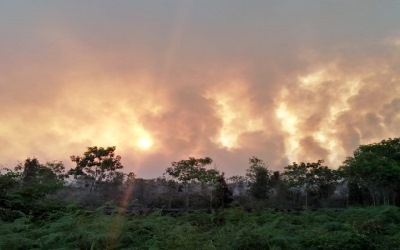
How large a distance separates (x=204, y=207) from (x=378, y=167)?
15.5 m

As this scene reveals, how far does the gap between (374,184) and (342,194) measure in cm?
717

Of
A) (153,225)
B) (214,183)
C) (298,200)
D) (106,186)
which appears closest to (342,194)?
(298,200)

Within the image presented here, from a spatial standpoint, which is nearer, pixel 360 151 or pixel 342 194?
pixel 360 151

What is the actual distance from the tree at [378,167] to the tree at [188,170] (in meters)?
13.6

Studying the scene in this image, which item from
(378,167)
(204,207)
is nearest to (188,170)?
(204,207)

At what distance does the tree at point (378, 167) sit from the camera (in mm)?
32281

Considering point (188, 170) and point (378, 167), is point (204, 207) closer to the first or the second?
point (188, 170)

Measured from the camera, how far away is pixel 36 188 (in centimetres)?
1841

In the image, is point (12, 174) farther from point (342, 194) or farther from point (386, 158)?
point (342, 194)

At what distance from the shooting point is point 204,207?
3300 centimetres

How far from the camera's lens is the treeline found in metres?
33.0

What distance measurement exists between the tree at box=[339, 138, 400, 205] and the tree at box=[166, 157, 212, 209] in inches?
535

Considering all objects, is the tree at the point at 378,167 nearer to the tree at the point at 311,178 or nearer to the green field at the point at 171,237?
the tree at the point at 311,178

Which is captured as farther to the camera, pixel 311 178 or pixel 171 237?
pixel 311 178
